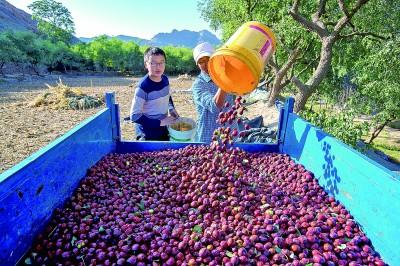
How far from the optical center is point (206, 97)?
Answer: 3.02 m

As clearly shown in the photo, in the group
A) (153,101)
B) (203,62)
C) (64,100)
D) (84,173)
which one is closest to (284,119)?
(203,62)

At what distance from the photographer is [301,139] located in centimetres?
277

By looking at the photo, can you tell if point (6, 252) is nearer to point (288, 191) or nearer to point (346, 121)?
point (288, 191)

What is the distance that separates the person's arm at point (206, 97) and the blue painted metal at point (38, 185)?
1.01m

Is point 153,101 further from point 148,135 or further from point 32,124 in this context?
point 32,124

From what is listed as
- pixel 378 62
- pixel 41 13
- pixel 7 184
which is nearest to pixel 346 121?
pixel 378 62

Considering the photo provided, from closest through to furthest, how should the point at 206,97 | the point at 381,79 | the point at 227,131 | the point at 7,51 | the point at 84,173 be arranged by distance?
1. the point at 84,173
2. the point at 227,131
3. the point at 206,97
4. the point at 381,79
5. the point at 7,51

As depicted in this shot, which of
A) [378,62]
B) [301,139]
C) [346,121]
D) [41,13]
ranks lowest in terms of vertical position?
[346,121]

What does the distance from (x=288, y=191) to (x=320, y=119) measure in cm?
423

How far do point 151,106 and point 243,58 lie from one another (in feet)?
5.28

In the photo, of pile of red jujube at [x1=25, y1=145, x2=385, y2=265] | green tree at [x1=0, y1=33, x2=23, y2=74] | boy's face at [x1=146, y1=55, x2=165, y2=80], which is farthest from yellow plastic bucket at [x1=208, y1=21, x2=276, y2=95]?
green tree at [x1=0, y1=33, x2=23, y2=74]

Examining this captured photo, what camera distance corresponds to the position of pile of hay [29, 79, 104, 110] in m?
13.0

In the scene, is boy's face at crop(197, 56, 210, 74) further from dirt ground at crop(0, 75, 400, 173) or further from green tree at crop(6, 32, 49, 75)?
green tree at crop(6, 32, 49, 75)

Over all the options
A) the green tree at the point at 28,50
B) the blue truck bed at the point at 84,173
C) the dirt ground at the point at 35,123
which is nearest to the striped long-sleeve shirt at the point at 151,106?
the blue truck bed at the point at 84,173
